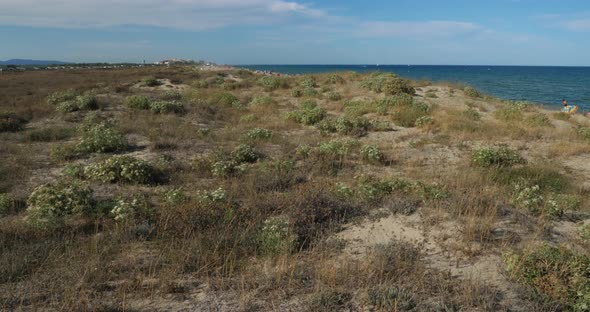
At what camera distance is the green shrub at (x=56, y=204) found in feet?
21.7

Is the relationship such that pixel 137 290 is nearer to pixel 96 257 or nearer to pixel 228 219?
pixel 96 257

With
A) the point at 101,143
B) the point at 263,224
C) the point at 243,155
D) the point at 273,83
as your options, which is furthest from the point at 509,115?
the point at 273,83

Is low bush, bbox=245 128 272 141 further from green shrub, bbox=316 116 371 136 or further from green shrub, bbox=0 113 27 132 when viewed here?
green shrub, bbox=0 113 27 132

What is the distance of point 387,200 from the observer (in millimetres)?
7668

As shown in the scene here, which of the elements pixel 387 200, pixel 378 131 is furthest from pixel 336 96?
pixel 387 200

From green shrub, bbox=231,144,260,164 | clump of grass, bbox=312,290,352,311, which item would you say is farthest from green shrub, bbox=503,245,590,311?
green shrub, bbox=231,144,260,164

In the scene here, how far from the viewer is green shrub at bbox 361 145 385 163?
11.0 metres

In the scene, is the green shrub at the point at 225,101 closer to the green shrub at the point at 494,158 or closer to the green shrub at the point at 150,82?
the green shrub at the point at 150,82

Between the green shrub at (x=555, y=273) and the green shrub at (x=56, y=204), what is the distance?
7.29 metres

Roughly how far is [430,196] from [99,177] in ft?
25.3

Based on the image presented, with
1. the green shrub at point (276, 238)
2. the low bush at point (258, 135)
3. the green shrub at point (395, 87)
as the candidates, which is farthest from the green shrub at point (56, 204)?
the green shrub at point (395, 87)

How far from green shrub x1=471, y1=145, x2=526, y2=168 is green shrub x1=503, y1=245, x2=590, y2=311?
18.7 ft

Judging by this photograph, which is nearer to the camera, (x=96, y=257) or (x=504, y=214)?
(x=96, y=257)

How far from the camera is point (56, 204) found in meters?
7.02
